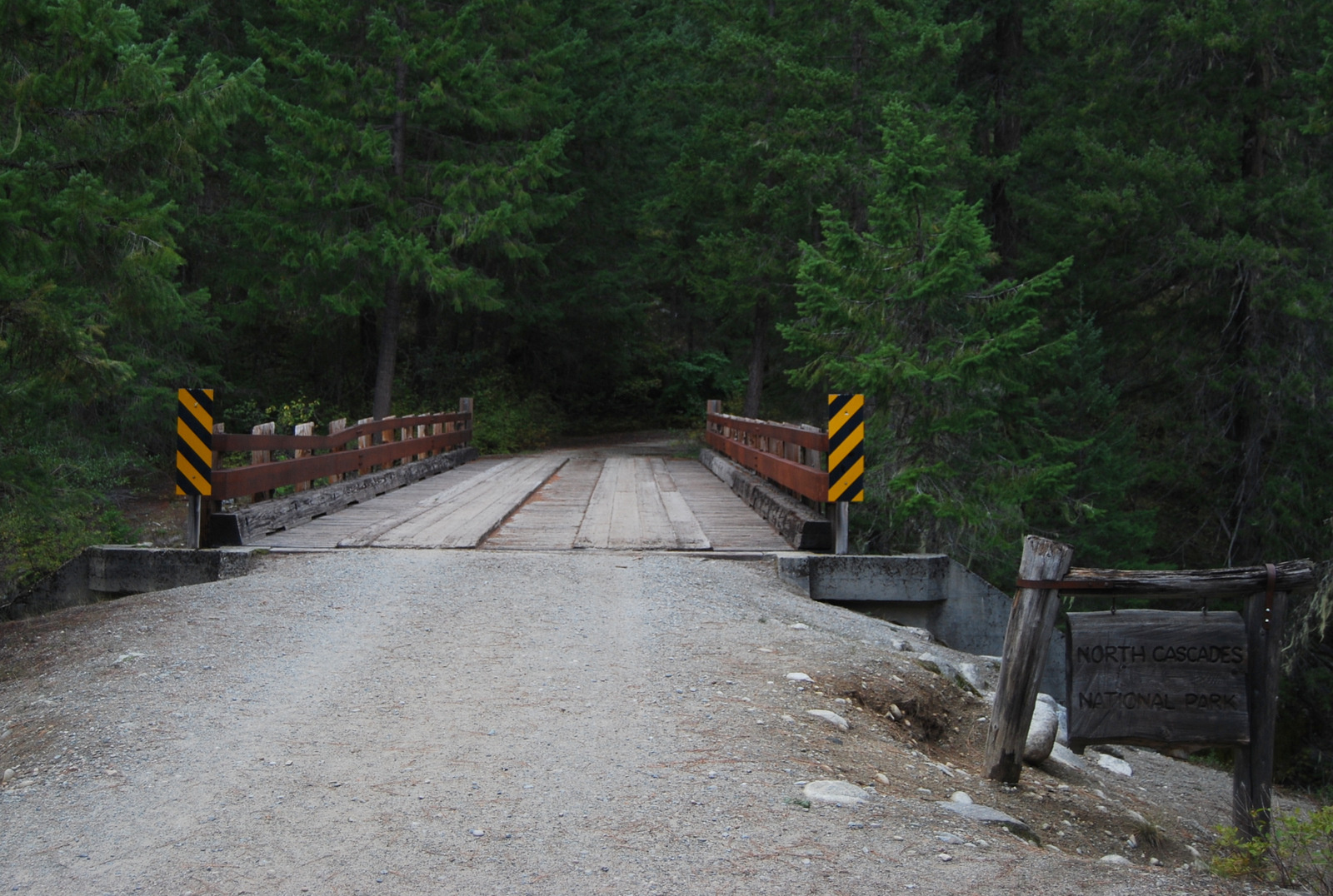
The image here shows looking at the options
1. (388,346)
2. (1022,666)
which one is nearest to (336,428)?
(1022,666)

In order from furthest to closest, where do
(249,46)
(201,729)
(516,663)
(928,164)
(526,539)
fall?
(249,46), (928,164), (526,539), (516,663), (201,729)

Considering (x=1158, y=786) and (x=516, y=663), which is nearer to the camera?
(x=516, y=663)

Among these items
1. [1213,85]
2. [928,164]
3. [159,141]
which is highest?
[1213,85]

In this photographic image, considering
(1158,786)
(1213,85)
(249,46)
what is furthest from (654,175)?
(1158,786)

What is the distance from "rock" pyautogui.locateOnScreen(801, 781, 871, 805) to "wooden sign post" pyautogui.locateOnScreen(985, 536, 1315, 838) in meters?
1.01

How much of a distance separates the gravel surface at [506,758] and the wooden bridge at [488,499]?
5.25 ft

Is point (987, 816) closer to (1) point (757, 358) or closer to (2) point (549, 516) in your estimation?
(2) point (549, 516)

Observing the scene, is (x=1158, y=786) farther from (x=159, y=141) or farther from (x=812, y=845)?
(x=159, y=141)

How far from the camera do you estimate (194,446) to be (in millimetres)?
8336

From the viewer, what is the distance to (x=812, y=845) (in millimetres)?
3537

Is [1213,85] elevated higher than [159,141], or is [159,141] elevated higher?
[1213,85]

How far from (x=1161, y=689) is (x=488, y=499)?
9.07 meters

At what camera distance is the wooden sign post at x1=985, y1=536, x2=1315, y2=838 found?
4441 millimetres

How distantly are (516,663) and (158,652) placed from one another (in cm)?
193
